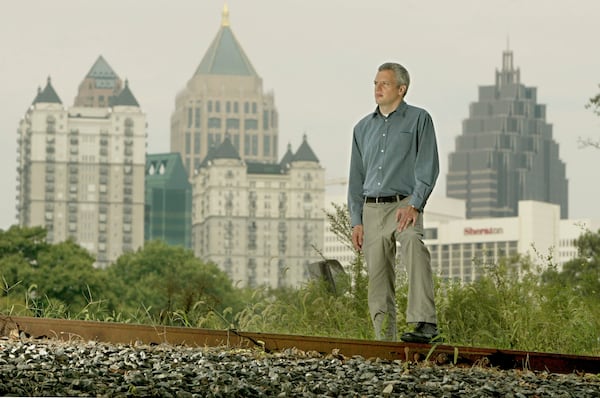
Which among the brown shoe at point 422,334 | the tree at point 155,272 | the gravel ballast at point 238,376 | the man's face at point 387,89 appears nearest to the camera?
the gravel ballast at point 238,376

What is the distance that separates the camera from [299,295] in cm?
1002

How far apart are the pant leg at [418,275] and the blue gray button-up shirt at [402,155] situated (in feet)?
0.60

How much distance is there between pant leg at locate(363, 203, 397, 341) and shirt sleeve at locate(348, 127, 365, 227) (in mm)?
106

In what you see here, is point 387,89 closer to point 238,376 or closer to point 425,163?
point 425,163

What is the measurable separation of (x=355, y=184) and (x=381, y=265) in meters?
0.47

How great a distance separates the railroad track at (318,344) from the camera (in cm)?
593

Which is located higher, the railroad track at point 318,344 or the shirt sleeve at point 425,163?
the shirt sleeve at point 425,163

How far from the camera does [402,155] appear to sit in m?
6.46

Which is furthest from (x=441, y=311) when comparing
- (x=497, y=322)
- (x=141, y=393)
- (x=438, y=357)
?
(x=141, y=393)

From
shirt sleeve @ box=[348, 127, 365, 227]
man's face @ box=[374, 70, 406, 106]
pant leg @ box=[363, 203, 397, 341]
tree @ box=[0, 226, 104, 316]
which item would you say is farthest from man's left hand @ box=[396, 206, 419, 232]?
tree @ box=[0, 226, 104, 316]

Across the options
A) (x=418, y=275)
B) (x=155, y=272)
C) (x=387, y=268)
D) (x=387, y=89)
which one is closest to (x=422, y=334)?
(x=418, y=275)

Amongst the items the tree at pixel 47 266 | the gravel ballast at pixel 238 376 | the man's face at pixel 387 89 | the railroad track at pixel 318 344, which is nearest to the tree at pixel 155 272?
the tree at pixel 47 266

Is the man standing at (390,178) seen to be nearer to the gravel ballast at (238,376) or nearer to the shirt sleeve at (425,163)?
the shirt sleeve at (425,163)

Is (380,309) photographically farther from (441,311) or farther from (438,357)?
(441,311)
